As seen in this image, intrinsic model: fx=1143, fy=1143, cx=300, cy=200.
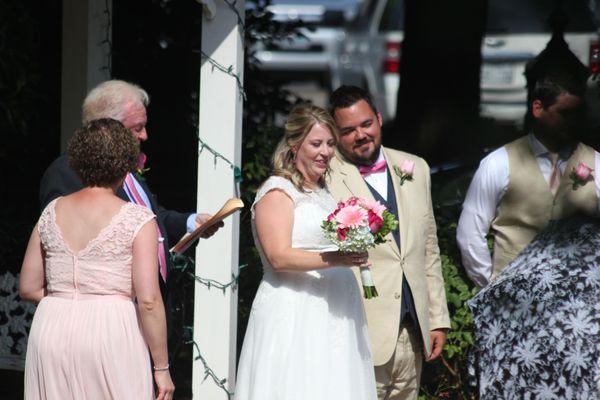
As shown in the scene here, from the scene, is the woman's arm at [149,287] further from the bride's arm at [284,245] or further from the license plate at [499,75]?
the license plate at [499,75]

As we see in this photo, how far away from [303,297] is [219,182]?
1.12 metres

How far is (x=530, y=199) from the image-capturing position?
17.7ft

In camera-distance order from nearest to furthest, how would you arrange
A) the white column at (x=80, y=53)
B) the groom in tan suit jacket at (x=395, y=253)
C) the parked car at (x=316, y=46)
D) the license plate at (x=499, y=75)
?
the groom in tan suit jacket at (x=395, y=253) → the white column at (x=80, y=53) → the license plate at (x=499, y=75) → the parked car at (x=316, y=46)

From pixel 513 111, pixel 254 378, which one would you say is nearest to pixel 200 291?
pixel 254 378

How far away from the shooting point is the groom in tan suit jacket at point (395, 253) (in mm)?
5246

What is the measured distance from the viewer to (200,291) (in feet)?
19.0

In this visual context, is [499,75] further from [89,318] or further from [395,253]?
[89,318]

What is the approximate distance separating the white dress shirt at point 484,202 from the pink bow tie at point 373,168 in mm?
457

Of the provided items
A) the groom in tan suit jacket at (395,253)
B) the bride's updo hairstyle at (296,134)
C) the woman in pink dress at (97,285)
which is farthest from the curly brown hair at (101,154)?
the groom in tan suit jacket at (395,253)

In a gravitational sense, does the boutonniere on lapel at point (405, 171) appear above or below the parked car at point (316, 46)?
below

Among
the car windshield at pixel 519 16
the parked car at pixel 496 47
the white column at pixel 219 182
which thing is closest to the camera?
the white column at pixel 219 182

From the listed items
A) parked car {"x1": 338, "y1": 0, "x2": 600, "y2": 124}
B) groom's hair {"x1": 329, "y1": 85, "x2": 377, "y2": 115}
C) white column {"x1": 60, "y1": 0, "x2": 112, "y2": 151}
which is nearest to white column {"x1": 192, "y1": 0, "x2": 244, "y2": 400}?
groom's hair {"x1": 329, "y1": 85, "x2": 377, "y2": 115}

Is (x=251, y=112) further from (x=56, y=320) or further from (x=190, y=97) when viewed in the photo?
(x=56, y=320)

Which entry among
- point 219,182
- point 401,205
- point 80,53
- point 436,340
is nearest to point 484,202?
point 401,205
